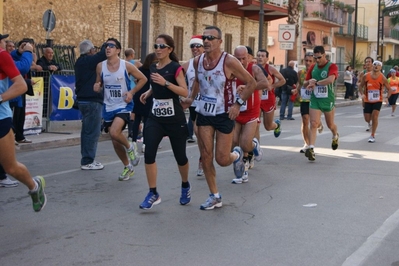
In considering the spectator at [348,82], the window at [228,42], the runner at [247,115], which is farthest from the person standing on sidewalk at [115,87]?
the spectator at [348,82]

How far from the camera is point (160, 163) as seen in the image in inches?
465

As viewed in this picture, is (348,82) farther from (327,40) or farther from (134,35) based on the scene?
(327,40)

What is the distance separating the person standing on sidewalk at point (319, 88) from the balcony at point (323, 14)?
38321mm

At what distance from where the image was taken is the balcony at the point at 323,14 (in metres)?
50.2

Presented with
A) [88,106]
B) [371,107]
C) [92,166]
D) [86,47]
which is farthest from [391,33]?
[92,166]

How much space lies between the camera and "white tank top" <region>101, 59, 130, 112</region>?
31.7 ft

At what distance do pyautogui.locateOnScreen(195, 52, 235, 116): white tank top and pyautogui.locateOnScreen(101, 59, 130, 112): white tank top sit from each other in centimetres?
204

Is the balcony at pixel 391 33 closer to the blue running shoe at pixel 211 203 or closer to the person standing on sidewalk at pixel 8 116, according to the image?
the blue running shoe at pixel 211 203

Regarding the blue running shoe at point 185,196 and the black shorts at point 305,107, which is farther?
the black shorts at point 305,107

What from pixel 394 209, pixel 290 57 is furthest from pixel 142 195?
pixel 290 57

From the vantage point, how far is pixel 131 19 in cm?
2792

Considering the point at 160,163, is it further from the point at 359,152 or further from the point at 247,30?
the point at 247,30

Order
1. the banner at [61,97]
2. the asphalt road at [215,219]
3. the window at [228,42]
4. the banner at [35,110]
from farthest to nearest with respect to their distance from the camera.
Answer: the window at [228,42], the banner at [61,97], the banner at [35,110], the asphalt road at [215,219]

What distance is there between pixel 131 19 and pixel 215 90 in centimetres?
2069
